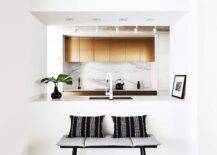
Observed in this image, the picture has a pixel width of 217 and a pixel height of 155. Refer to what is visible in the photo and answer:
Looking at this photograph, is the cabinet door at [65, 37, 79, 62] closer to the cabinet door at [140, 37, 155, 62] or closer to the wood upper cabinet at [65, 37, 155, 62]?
the wood upper cabinet at [65, 37, 155, 62]

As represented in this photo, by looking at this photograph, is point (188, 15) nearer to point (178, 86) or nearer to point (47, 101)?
point (178, 86)

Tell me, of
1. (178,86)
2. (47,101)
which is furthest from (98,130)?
(178,86)

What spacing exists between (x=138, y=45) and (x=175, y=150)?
387 cm

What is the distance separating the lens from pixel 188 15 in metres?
3.49

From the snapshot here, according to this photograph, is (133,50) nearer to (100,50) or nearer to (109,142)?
(100,50)

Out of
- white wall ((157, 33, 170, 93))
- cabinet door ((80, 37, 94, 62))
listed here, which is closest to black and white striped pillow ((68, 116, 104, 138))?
cabinet door ((80, 37, 94, 62))

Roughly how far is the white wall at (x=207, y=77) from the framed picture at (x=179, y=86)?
0.42m

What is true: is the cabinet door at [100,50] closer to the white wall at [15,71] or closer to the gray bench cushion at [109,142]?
the white wall at [15,71]

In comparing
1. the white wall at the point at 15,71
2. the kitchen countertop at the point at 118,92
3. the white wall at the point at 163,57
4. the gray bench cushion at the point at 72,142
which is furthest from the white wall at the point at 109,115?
the white wall at the point at 163,57

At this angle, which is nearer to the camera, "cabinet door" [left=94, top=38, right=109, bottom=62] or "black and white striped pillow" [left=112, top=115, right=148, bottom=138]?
"black and white striped pillow" [left=112, top=115, right=148, bottom=138]

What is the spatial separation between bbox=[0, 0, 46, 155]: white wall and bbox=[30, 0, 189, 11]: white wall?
39cm

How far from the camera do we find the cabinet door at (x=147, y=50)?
6906mm

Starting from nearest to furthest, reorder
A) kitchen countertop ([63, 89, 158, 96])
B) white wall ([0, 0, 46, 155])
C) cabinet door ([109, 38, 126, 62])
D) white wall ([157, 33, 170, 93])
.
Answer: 1. white wall ([0, 0, 46, 155])
2. kitchen countertop ([63, 89, 158, 96])
3. white wall ([157, 33, 170, 93])
4. cabinet door ([109, 38, 126, 62])

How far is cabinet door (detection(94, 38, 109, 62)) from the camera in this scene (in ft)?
22.6
